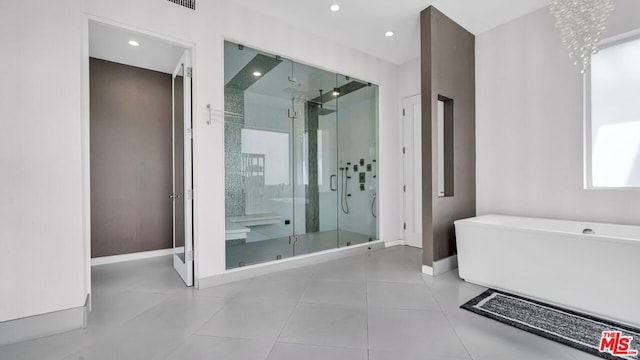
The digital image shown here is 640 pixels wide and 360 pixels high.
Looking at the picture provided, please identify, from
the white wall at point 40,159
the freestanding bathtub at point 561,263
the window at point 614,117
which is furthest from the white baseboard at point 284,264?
the window at point 614,117

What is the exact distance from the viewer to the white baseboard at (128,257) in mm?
3664

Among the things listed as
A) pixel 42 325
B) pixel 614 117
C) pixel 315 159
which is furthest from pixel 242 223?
pixel 614 117

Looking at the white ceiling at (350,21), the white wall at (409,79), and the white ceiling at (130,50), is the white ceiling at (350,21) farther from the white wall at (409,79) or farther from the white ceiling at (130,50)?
the white wall at (409,79)

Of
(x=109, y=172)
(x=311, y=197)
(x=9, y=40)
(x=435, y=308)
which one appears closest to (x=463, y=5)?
(x=311, y=197)

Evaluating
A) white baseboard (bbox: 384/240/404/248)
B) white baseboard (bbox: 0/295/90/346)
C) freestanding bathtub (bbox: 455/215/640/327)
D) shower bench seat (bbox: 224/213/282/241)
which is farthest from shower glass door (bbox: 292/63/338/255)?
white baseboard (bbox: 0/295/90/346)

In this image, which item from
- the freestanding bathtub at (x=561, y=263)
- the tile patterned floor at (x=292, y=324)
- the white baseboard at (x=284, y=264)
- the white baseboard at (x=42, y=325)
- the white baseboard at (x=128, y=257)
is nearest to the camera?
the tile patterned floor at (x=292, y=324)

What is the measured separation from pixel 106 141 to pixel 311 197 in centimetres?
303

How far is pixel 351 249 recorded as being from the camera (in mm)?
4129

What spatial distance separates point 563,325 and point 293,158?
10.2 feet

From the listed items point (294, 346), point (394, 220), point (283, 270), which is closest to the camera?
point (294, 346)

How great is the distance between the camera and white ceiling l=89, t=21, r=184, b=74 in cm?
308

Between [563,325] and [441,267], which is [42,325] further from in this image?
[563,325]

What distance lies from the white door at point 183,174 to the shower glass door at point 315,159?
4.31ft

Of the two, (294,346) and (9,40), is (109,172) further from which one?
(294,346)
